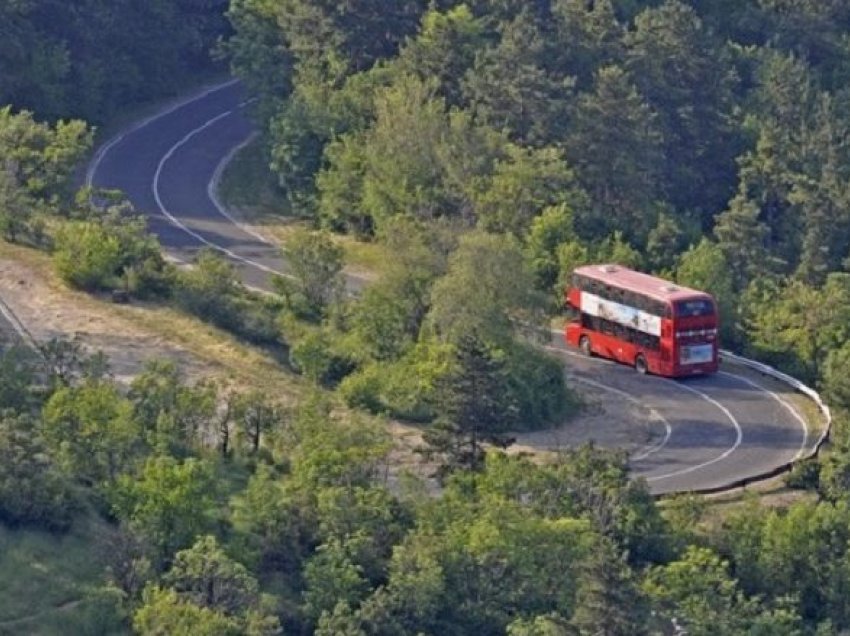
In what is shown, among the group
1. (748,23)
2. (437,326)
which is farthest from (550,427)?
(748,23)

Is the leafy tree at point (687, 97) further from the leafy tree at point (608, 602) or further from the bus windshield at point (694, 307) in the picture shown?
the leafy tree at point (608, 602)

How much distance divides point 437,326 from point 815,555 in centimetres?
1551

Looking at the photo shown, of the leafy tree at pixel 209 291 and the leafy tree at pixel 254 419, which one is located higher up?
the leafy tree at pixel 209 291

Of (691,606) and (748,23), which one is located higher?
(748,23)

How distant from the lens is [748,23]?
109125 millimetres

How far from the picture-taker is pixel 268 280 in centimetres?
8575

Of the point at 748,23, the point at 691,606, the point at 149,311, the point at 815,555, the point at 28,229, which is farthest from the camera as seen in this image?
the point at 748,23

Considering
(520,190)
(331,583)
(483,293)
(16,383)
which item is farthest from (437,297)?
(331,583)

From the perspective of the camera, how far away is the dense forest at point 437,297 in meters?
60.8

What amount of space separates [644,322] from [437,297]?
23.1ft

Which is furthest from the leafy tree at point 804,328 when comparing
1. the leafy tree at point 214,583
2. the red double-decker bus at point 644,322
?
the leafy tree at point 214,583

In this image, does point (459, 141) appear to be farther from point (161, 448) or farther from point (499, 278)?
point (161, 448)

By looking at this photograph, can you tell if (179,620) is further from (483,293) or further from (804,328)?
(804,328)

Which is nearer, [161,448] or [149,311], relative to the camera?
[161,448]
